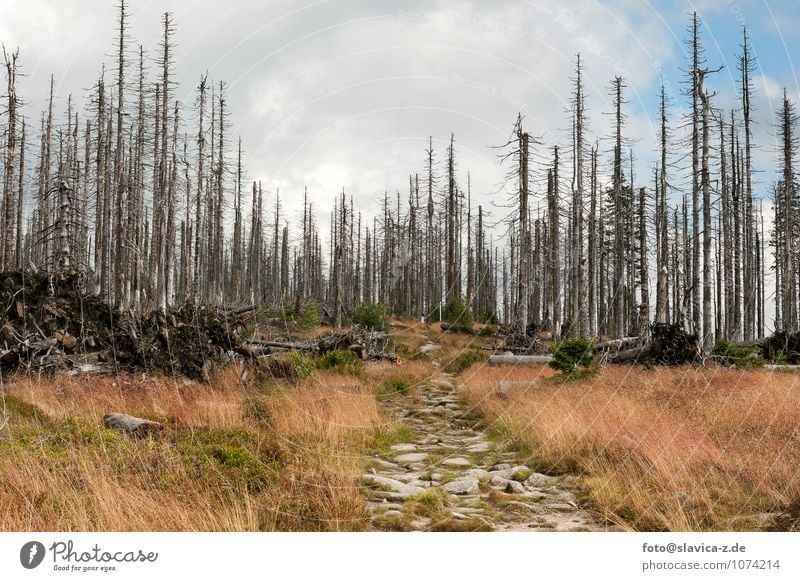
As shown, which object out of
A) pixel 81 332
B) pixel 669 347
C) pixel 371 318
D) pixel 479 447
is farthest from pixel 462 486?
pixel 371 318

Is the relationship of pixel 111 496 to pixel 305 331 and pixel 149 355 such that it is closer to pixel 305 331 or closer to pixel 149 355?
pixel 149 355

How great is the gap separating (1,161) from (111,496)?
101 feet

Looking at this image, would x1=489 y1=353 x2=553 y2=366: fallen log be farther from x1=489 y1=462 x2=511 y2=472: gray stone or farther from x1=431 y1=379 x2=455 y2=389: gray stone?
x1=489 y1=462 x2=511 y2=472: gray stone

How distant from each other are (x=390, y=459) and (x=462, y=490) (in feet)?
5.45

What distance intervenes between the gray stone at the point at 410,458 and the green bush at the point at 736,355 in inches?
444

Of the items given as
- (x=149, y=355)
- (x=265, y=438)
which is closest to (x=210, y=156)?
(x=149, y=355)

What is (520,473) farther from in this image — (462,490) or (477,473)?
(462,490)

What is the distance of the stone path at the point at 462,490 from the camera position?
435 cm

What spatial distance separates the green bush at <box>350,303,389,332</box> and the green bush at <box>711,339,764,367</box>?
13.5 meters

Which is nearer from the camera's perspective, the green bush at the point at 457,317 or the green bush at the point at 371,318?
the green bush at the point at 371,318

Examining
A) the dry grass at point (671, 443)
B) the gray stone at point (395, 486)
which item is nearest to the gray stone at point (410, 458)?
the gray stone at point (395, 486)

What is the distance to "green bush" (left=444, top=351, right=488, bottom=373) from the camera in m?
18.9

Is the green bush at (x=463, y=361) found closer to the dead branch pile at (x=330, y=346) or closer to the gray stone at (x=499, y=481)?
the dead branch pile at (x=330, y=346)

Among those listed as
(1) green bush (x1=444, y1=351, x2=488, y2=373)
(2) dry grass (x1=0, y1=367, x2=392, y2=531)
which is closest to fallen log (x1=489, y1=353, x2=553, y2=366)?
(1) green bush (x1=444, y1=351, x2=488, y2=373)
